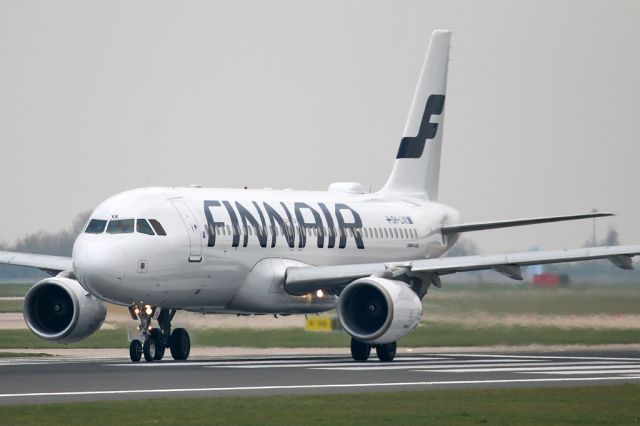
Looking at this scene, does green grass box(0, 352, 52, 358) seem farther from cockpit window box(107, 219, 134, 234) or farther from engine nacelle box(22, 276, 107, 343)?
cockpit window box(107, 219, 134, 234)

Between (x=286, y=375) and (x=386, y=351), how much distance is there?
25.0 ft

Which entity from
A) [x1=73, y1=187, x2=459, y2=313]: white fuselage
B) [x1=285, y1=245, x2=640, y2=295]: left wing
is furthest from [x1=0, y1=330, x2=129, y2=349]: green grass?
[x1=285, y1=245, x2=640, y2=295]: left wing

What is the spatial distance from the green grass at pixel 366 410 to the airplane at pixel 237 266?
11.6m

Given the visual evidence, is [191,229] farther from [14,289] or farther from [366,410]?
[14,289]

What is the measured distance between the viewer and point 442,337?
47625 millimetres

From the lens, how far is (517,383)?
1222 inches

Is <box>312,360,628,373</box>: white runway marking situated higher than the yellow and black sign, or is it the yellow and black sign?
<box>312,360,628,373</box>: white runway marking

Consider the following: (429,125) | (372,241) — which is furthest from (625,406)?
(429,125)

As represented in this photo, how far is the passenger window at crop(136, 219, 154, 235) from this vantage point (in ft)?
128

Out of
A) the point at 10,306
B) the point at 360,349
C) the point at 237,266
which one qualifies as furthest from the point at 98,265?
the point at 10,306

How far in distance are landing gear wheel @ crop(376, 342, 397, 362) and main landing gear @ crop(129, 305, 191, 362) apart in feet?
16.7

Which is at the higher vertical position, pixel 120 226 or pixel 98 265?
pixel 120 226

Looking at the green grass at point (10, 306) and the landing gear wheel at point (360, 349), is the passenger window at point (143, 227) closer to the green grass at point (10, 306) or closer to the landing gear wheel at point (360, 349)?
the landing gear wheel at point (360, 349)

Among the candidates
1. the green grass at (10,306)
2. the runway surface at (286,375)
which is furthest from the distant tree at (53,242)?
the runway surface at (286,375)
